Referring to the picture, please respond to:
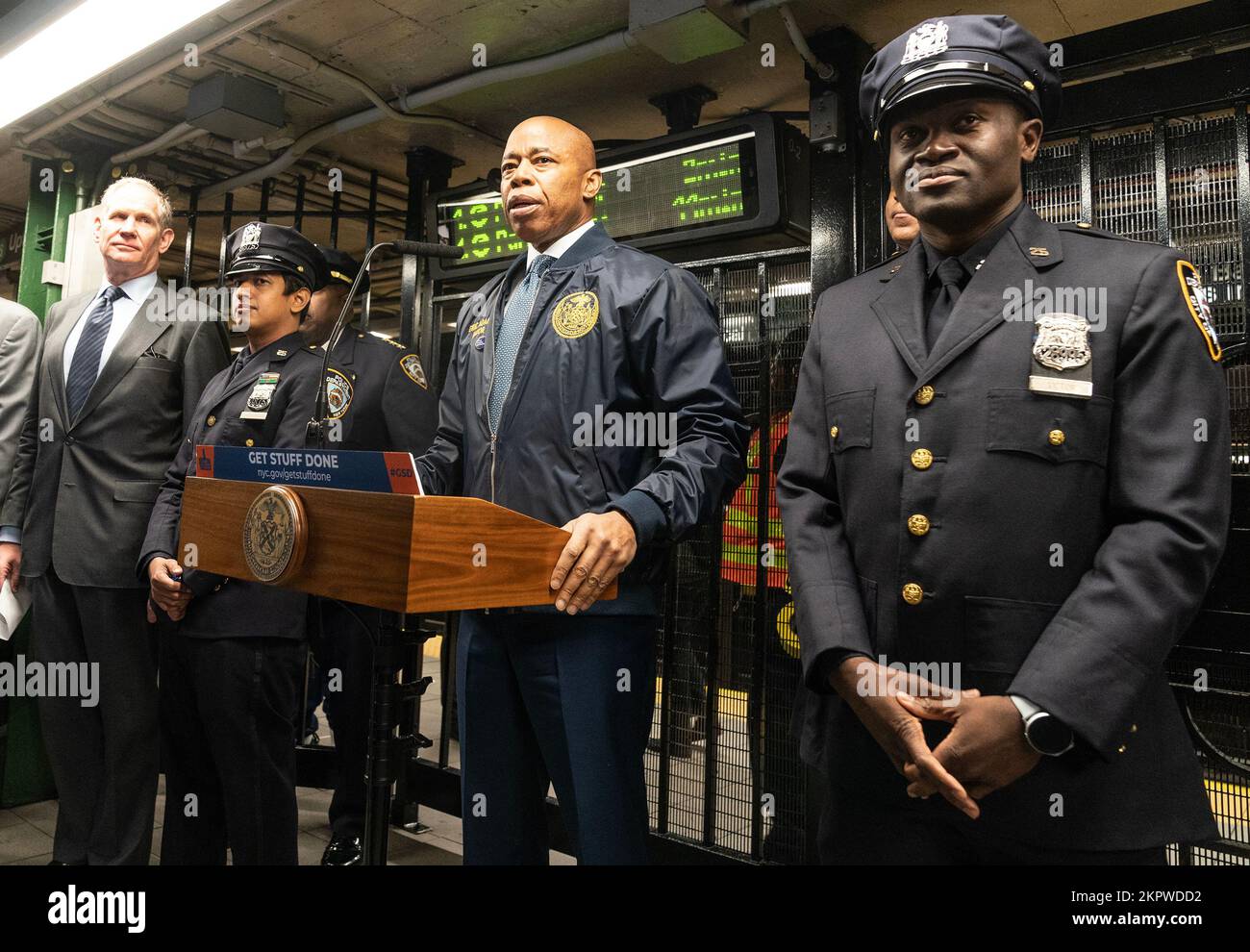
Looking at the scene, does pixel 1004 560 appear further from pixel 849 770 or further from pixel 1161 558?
pixel 849 770

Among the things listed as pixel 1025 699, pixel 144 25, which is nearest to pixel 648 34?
pixel 144 25

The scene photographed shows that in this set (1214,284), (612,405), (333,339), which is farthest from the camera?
(1214,284)

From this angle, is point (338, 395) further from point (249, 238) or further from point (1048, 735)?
point (1048, 735)

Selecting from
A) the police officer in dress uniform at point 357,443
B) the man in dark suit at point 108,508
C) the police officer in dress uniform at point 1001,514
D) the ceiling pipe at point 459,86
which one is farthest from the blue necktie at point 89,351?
the police officer in dress uniform at point 1001,514

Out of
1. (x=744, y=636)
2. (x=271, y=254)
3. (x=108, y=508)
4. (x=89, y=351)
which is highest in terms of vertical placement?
(x=271, y=254)

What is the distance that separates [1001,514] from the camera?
1098 millimetres

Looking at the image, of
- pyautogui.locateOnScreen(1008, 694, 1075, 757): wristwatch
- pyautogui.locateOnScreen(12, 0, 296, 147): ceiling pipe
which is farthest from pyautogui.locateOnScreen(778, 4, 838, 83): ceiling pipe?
pyautogui.locateOnScreen(1008, 694, 1075, 757): wristwatch

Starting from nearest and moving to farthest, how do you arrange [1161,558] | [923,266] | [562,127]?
[1161,558] → [923,266] → [562,127]

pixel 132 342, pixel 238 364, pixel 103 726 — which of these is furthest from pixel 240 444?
pixel 103 726

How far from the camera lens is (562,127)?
1.84 metres

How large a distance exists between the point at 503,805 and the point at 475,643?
0.32 m

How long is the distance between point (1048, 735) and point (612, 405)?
954 millimetres

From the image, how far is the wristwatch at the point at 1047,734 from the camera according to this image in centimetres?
99
